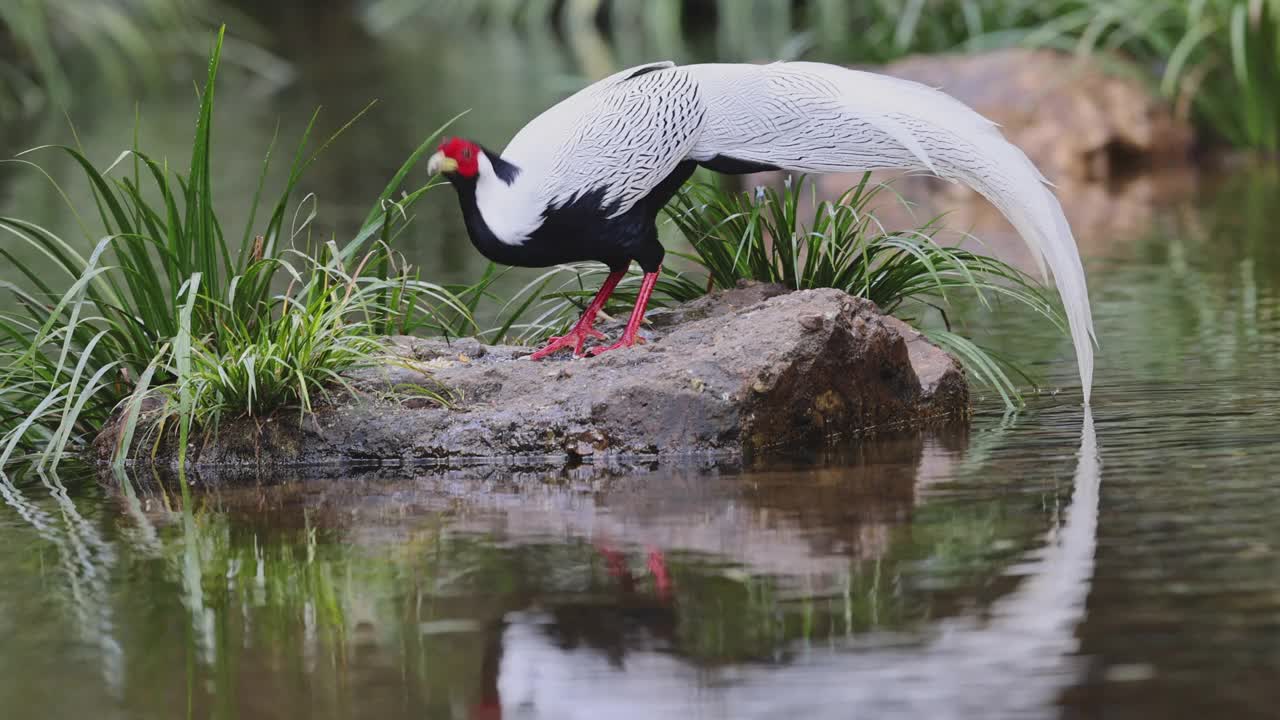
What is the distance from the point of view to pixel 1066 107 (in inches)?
567

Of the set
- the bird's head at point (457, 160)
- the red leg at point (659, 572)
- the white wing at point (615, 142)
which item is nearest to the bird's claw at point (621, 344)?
the white wing at point (615, 142)

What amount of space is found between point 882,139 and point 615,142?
2.87 ft

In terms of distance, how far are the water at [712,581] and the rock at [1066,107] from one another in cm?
792

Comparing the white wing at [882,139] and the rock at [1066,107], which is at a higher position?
the rock at [1066,107]

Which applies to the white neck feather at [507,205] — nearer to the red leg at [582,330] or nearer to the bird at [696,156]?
the bird at [696,156]

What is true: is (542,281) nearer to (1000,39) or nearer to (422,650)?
(422,650)

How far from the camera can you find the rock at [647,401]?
5.79m

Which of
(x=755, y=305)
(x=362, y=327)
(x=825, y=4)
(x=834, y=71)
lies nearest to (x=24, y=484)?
(x=362, y=327)

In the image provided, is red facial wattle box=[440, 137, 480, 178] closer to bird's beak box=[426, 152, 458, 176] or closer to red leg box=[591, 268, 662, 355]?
bird's beak box=[426, 152, 458, 176]

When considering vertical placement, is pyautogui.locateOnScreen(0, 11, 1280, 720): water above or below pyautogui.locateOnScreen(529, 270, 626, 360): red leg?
below

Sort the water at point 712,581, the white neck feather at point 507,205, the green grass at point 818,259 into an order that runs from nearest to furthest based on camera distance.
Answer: the water at point 712,581
the white neck feather at point 507,205
the green grass at point 818,259

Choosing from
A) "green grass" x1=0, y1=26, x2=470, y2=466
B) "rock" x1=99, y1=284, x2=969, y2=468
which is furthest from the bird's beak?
"rock" x1=99, y1=284, x2=969, y2=468

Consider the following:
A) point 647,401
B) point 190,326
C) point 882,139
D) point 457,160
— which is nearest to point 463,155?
point 457,160

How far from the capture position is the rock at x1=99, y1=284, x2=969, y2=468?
5.79m
